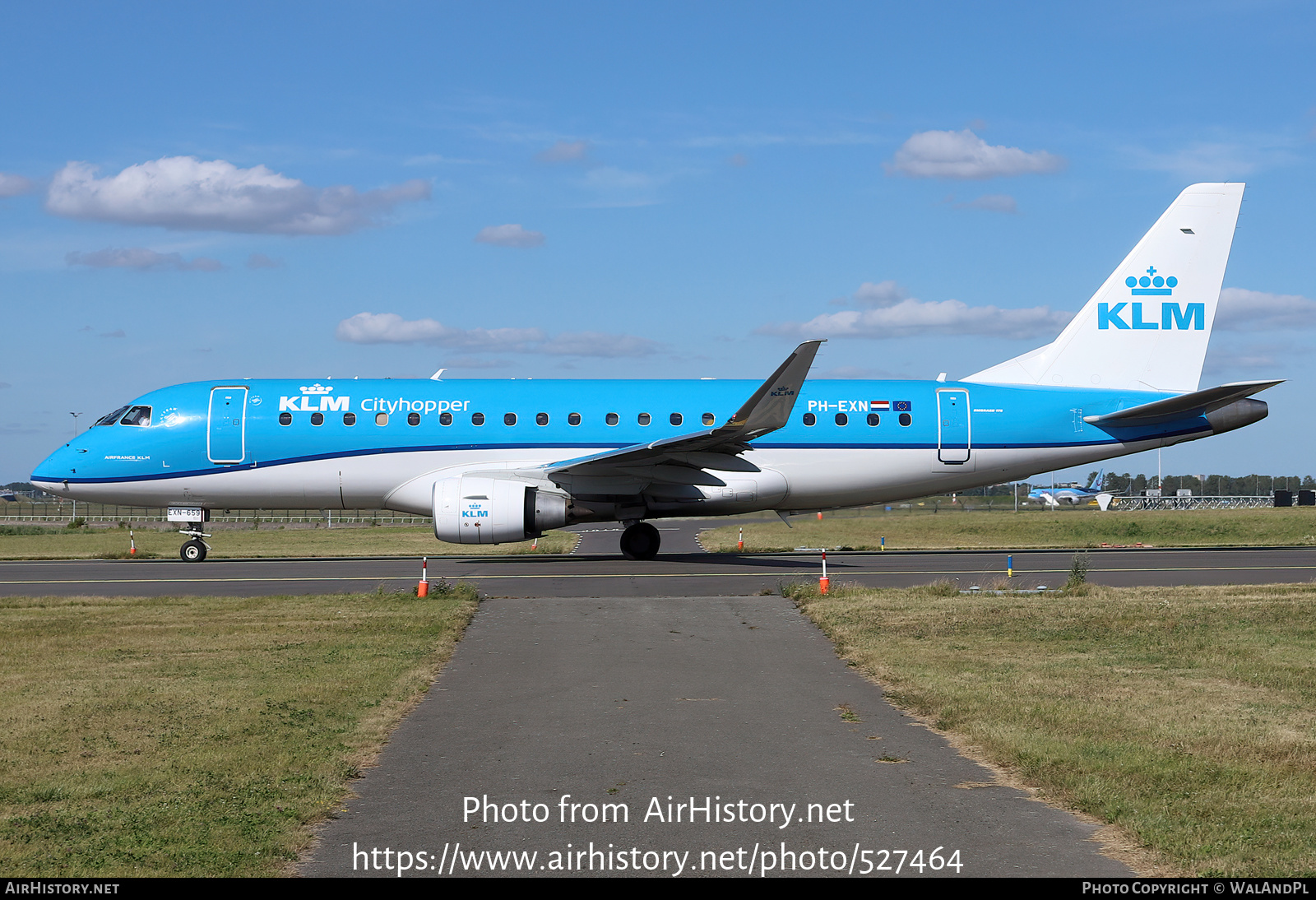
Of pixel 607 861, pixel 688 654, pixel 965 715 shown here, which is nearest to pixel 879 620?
pixel 688 654

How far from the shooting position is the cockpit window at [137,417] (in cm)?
2802

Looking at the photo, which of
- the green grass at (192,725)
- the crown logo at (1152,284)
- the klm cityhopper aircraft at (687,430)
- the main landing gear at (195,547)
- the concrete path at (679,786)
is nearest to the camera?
the concrete path at (679,786)

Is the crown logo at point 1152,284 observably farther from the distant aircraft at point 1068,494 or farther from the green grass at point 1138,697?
the distant aircraft at point 1068,494

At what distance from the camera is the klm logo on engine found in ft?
90.3

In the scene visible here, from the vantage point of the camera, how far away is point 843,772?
7.96 m

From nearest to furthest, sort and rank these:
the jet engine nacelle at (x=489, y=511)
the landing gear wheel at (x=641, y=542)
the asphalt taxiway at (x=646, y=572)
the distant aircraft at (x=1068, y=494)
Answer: the asphalt taxiway at (x=646, y=572)
the jet engine nacelle at (x=489, y=511)
the landing gear wheel at (x=641, y=542)
the distant aircraft at (x=1068, y=494)

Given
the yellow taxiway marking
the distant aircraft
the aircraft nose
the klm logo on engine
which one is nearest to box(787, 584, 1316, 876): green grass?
the yellow taxiway marking

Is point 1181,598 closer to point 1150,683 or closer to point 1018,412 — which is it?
point 1150,683

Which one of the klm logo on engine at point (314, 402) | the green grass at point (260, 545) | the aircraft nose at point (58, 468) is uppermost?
the klm logo on engine at point (314, 402)

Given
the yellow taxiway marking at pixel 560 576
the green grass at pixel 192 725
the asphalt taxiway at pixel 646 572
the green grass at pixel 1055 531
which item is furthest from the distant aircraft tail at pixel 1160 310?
the green grass at pixel 192 725

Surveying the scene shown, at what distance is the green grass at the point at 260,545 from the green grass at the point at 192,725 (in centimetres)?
1484

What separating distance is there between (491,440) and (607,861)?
70.8 feet

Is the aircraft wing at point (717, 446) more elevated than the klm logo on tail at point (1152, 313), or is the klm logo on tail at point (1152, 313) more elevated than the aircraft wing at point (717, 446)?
the klm logo on tail at point (1152, 313)

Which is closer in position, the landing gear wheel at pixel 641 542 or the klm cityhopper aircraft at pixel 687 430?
the klm cityhopper aircraft at pixel 687 430
